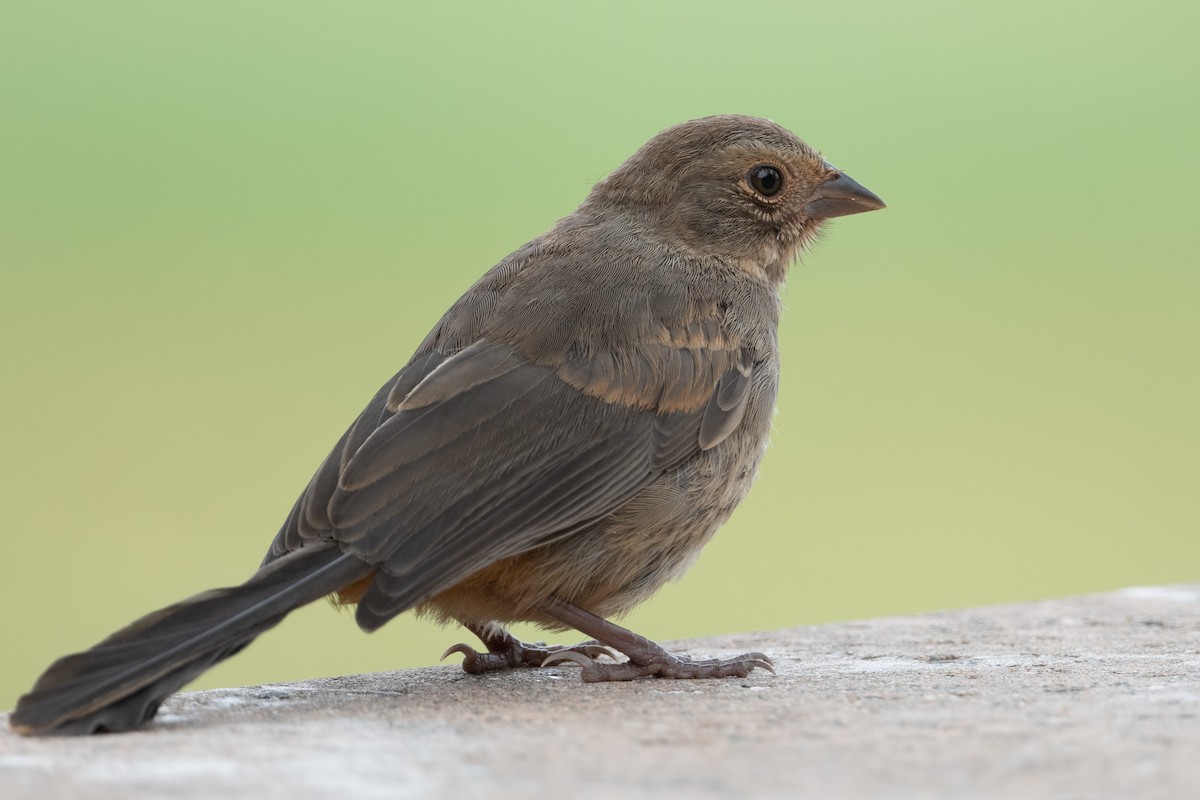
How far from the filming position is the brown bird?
3324 mm

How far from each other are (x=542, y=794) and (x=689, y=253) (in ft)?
8.80

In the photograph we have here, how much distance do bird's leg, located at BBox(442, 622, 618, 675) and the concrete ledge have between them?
0.34 feet

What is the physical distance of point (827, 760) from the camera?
8.45ft

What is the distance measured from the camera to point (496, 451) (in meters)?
Answer: 3.74

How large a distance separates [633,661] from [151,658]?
→ 145cm

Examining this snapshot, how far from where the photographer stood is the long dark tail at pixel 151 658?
299cm

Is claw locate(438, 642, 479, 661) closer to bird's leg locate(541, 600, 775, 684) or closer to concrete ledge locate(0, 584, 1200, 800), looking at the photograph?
concrete ledge locate(0, 584, 1200, 800)

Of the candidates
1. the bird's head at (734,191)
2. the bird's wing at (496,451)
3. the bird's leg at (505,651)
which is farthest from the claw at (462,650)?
the bird's head at (734,191)

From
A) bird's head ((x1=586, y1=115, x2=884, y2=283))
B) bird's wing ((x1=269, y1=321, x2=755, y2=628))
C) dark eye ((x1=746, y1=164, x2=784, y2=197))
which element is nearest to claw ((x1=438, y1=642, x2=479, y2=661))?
bird's wing ((x1=269, y1=321, x2=755, y2=628))

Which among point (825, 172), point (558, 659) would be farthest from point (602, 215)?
point (558, 659)

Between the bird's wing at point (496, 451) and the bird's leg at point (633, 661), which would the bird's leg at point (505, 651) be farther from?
the bird's wing at point (496, 451)

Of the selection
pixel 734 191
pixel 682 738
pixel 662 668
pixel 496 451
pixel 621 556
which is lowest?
pixel 682 738

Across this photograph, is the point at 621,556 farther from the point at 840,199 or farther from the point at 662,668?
the point at 840,199

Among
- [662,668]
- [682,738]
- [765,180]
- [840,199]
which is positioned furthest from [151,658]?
[840,199]
